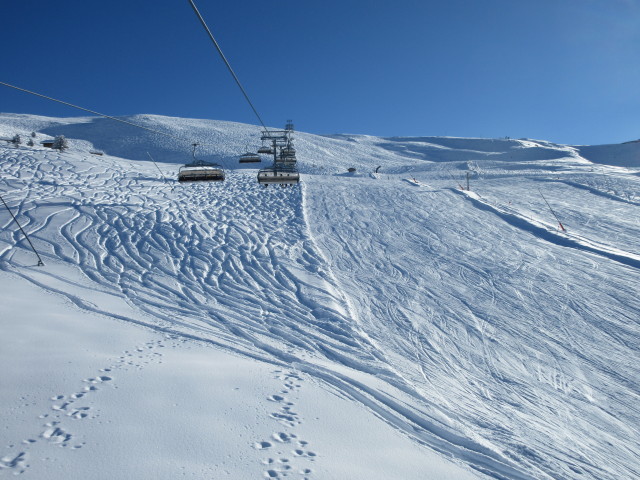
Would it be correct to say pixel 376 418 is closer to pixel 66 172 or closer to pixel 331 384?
pixel 331 384

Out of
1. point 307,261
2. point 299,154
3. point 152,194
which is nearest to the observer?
point 307,261

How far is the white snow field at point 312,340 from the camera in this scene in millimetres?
3658

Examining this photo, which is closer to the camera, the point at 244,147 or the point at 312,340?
the point at 312,340

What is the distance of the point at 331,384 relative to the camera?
5145 mm

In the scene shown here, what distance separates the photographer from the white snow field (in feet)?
12.0

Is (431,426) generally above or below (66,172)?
below

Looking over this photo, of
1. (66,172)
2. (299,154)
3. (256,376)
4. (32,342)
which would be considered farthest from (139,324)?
(299,154)

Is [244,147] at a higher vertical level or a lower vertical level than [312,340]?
Result: higher

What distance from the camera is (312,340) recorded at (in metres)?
6.76

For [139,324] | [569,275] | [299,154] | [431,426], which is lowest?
[431,426]

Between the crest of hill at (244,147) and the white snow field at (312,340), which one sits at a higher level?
the crest of hill at (244,147)

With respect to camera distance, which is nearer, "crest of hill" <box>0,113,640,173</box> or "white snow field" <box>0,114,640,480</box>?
"white snow field" <box>0,114,640,480</box>

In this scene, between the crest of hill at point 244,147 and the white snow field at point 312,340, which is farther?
the crest of hill at point 244,147

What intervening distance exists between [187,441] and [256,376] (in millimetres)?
1567
